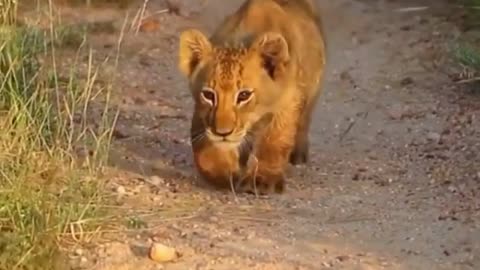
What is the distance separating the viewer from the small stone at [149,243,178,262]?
5.11m

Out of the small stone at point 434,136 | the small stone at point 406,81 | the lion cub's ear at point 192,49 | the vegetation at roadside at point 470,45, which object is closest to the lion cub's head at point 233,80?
the lion cub's ear at point 192,49

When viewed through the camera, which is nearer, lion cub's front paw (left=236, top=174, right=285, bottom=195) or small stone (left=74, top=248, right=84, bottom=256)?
small stone (left=74, top=248, right=84, bottom=256)

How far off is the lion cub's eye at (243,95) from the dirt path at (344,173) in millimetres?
430

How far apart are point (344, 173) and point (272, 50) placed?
78 cm

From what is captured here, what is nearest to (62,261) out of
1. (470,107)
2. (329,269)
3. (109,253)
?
(109,253)

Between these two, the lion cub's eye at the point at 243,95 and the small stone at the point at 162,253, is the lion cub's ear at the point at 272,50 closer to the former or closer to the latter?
the lion cub's eye at the point at 243,95

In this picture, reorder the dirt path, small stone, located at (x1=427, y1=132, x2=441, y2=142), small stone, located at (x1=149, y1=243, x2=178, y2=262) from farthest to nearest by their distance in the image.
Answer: small stone, located at (x1=427, y1=132, x2=441, y2=142) → the dirt path → small stone, located at (x1=149, y1=243, x2=178, y2=262)

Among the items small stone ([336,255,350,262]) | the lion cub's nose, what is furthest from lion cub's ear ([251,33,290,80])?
small stone ([336,255,350,262])

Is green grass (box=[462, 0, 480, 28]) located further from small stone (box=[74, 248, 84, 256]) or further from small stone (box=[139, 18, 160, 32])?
small stone (box=[74, 248, 84, 256])

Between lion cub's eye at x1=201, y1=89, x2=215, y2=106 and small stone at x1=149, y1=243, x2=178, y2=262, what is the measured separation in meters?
0.91

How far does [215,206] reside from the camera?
19.4 ft

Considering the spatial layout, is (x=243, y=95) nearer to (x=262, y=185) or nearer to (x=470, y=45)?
(x=262, y=185)

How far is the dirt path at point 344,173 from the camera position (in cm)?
525

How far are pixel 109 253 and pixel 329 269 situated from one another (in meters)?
0.78
